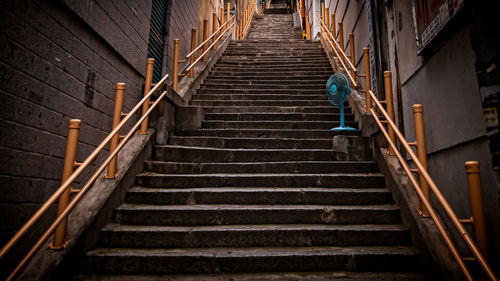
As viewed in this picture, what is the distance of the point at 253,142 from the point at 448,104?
275 centimetres

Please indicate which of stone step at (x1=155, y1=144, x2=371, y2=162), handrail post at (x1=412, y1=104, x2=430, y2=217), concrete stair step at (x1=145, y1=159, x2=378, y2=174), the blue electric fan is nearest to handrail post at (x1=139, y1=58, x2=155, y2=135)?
stone step at (x1=155, y1=144, x2=371, y2=162)

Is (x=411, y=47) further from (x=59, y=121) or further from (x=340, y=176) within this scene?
(x=59, y=121)

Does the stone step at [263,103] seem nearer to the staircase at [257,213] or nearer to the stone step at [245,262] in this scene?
the staircase at [257,213]

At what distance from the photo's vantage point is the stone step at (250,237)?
287cm

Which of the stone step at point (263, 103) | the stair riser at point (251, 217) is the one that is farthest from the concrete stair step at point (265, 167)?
the stone step at point (263, 103)

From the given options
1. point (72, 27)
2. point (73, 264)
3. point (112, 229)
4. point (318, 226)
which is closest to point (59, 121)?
point (72, 27)

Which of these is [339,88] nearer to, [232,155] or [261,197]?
[232,155]

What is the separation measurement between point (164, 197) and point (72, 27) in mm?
2601

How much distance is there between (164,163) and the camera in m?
4.06

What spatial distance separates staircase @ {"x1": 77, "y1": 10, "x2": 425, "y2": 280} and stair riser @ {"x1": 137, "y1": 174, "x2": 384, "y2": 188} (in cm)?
1

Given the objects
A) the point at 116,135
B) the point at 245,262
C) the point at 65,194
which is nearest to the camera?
the point at 65,194

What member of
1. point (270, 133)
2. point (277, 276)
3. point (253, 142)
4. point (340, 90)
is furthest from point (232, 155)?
point (340, 90)

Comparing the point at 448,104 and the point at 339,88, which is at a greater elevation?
the point at 339,88

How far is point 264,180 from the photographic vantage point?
3762 mm
